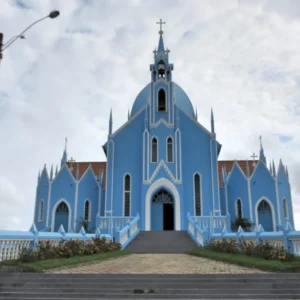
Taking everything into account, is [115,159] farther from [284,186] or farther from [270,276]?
[270,276]

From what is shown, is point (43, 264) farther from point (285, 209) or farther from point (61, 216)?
point (285, 209)

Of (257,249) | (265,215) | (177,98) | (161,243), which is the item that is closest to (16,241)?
(257,249)

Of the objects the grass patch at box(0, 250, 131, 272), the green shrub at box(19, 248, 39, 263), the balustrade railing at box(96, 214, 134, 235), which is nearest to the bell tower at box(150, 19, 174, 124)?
the balustrade railing at box(96, 214, 134, 235)

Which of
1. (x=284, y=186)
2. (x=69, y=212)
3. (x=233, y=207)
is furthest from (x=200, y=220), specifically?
(x=69, y=212)

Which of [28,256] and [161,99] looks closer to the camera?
[28,256]

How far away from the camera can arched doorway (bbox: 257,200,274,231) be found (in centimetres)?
2845

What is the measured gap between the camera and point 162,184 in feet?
91.7

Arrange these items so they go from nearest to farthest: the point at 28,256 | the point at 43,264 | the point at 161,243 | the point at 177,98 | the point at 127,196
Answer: the point at 43,264, the point at 28,256, the point at 161,243, the point at 127,196, the point at 177,98

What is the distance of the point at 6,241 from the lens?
13.6 metres

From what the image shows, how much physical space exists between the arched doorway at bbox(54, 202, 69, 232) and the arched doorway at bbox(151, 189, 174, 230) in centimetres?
685

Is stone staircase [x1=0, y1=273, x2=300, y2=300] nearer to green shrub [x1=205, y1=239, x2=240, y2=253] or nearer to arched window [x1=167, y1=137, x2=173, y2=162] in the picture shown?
green shrub [x1=205, y1=239, x2=240, y2=253]

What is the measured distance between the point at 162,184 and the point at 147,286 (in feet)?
59.7

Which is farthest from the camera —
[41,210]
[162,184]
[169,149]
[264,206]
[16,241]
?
[41,210]

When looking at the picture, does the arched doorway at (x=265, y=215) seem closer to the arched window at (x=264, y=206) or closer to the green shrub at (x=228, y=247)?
the arched window at (x=264, y=206)
